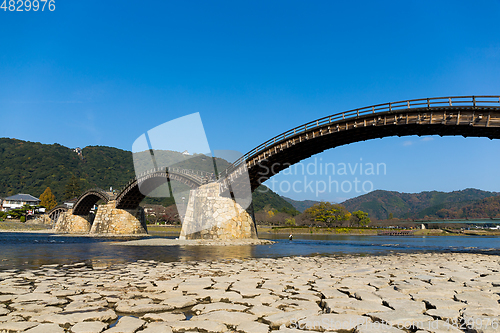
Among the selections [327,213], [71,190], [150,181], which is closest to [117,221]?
[150,181]

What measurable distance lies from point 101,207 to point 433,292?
199ft

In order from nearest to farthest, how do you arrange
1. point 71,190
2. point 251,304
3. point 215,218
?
point 251,304 < point 215,218 < point 71,190

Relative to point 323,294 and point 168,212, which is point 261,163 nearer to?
point 323,294

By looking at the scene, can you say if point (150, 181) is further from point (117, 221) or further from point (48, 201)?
point (48, 201)

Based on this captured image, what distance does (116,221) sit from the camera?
5381cm

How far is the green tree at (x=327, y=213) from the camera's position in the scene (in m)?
91.2

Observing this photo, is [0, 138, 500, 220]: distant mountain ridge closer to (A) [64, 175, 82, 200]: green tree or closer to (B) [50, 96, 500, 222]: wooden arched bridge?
(A) [64, 175, 82, 200]: green tree

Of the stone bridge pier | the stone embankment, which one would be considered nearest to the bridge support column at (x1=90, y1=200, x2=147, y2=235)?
the stone bridge pier

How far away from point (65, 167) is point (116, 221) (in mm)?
117149

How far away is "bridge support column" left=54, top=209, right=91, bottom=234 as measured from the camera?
7031 cm

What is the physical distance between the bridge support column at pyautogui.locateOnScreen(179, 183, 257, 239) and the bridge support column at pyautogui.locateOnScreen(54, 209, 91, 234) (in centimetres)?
4922

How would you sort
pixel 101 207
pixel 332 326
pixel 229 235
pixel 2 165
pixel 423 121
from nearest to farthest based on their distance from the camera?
pixel 332 326 < pixel 423 121 < pixel 229 235 < pixel 101 207 < pixel 2 165

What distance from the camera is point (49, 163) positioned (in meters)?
146

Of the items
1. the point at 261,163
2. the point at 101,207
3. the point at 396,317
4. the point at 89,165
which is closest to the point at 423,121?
the point at 261,163
